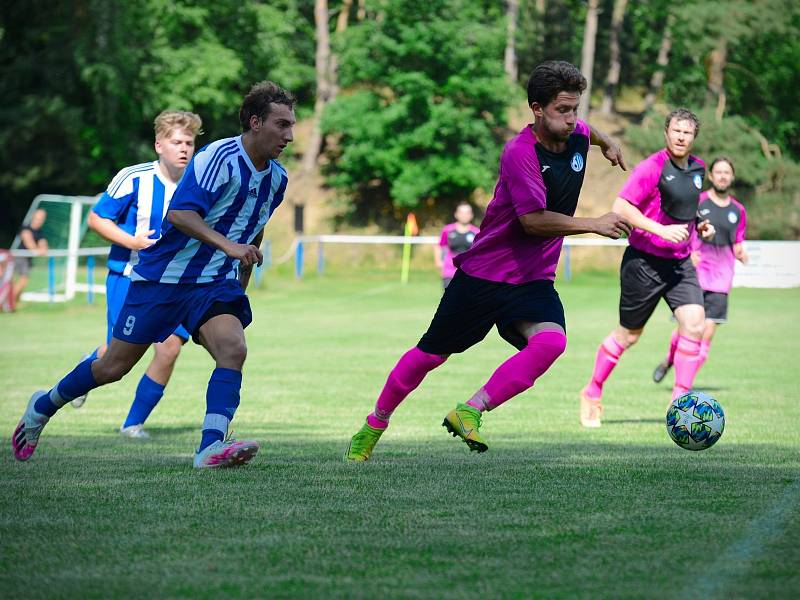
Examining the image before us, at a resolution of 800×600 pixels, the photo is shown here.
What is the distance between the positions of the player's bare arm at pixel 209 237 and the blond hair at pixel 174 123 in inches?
77.2

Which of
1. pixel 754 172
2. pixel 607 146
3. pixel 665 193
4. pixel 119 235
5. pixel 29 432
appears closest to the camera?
pixel 29 432

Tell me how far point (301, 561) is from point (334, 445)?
11.2 feet

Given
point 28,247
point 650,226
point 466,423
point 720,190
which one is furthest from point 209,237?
point 28,247

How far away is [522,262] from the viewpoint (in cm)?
649

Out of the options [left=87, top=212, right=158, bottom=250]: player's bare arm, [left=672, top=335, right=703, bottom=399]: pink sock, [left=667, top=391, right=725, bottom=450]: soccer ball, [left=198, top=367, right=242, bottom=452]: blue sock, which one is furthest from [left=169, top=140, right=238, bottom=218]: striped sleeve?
[left=672, top=335, right=703, bottom=399]: pink sock

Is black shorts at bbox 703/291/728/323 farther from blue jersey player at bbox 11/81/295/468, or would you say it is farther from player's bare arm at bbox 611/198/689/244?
blue jersey player at bbox 11/81/295/468

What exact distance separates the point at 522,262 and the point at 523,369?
567 millimetres

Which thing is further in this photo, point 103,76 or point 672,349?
point 103,76

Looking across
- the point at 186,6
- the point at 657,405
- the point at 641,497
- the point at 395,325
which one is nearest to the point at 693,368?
the point at 657,405

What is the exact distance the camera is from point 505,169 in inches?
250

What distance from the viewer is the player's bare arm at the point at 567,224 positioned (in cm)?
606

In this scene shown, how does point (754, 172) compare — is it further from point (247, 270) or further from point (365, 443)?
point (247, 270)

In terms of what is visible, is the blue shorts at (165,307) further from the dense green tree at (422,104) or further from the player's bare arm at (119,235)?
the dense green tree at (422,104)

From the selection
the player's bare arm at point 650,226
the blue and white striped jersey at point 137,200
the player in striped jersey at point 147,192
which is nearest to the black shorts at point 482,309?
the player's bare arm at point 650,226
